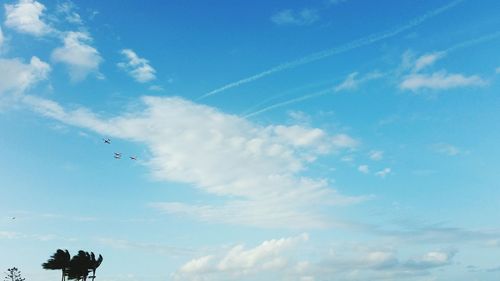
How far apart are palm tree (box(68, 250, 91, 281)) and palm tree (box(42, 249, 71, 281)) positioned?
0.88 metres

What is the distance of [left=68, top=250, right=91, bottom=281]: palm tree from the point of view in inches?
3260

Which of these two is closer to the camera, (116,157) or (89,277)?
(116,157)

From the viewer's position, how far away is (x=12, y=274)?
4697 inches

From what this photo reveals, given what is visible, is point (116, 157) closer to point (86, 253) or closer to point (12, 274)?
point (86, 253)

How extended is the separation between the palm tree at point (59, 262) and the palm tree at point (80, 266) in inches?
34.7

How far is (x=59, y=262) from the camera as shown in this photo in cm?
8231

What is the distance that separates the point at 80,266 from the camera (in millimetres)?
82812

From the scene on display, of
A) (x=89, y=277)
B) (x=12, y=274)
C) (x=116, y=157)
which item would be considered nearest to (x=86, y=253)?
(x=89, y=277)

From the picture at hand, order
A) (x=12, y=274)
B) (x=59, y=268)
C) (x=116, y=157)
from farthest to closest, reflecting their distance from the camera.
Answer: (x=12, y=274)
(x=59, y=268)
(x=116, y=157)

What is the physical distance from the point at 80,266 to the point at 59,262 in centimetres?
380

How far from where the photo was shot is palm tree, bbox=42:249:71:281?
82.2m

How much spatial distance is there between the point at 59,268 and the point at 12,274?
4746cm

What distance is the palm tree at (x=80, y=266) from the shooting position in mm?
82812

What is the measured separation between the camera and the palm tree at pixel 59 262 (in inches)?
3238
